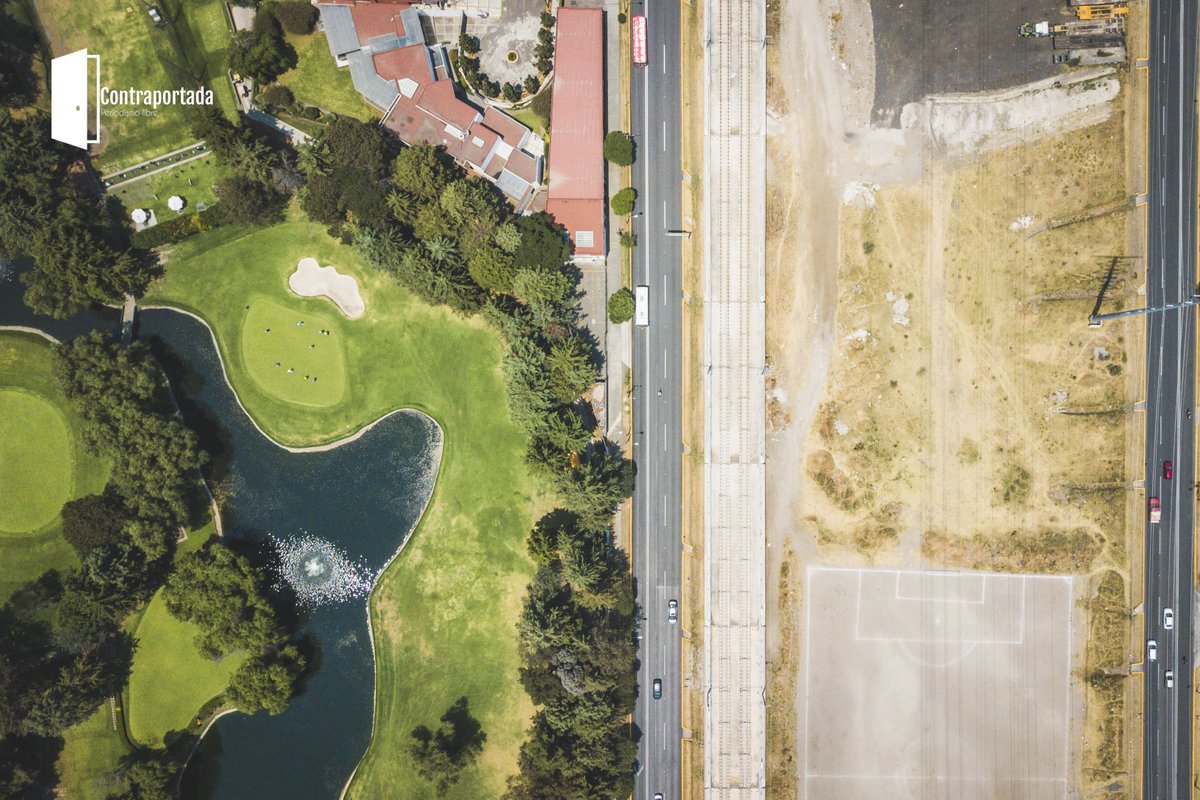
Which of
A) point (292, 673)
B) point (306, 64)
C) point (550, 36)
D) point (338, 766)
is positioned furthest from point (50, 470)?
point (550, 36)

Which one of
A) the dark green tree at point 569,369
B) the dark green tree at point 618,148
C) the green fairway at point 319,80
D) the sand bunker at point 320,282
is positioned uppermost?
the green fairway at point 319,80

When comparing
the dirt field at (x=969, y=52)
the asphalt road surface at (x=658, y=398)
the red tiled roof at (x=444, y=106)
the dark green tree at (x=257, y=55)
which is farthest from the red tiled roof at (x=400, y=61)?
the dirt field at (x=969, y=52)

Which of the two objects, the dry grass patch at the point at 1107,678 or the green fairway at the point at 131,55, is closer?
the green fairway at the point at 131,55

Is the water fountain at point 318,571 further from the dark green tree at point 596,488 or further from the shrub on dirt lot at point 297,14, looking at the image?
the shrub on dirt lot at point 297,14

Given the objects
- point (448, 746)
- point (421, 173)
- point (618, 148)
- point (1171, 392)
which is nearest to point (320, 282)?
point (421, 173)

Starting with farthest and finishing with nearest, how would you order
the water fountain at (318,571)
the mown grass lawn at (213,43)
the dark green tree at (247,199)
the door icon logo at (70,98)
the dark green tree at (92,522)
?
1. the water fountain at (318,571)
2. the mown grass lawn at (213,43)
3. the door icon logo at (70,98)
4. the dark green tree at (247,199)
5. the dark green tree at (92,522)

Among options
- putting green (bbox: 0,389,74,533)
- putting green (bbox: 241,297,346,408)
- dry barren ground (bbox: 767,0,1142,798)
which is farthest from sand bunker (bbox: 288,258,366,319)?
dry barren ground (bbox: 767,0,1142,798)

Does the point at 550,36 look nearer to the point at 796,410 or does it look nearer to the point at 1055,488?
the point at 796,410

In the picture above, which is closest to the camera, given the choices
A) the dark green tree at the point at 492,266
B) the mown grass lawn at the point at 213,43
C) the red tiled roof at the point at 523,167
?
the dark green tree at the point at 492,266
